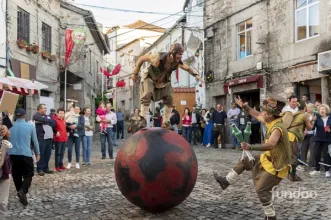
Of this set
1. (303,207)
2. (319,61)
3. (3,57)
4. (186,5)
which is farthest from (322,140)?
(186,5)

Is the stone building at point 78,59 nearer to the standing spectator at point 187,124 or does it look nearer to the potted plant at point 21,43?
the potted plant at point 21,43

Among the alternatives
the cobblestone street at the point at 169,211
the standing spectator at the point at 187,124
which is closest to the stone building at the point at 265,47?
the standing spectator at the point at 187,124

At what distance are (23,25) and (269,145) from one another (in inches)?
627

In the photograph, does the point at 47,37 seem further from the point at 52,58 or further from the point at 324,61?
the point at 324,61

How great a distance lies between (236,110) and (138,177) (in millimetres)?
11763

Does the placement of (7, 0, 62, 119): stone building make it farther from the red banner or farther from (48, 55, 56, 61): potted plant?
the red banner

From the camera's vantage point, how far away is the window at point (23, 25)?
685 inches

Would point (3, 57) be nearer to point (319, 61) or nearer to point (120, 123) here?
point (120, 123)

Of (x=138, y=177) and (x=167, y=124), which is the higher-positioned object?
(x=167, y=124)

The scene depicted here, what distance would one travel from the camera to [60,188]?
26.9 ft

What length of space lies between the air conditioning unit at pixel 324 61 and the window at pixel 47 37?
46.2 ft

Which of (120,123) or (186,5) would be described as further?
(186,5)

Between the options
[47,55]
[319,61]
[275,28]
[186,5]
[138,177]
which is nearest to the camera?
[138,177]

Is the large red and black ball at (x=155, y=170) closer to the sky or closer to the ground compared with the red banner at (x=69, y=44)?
closer to the ground
